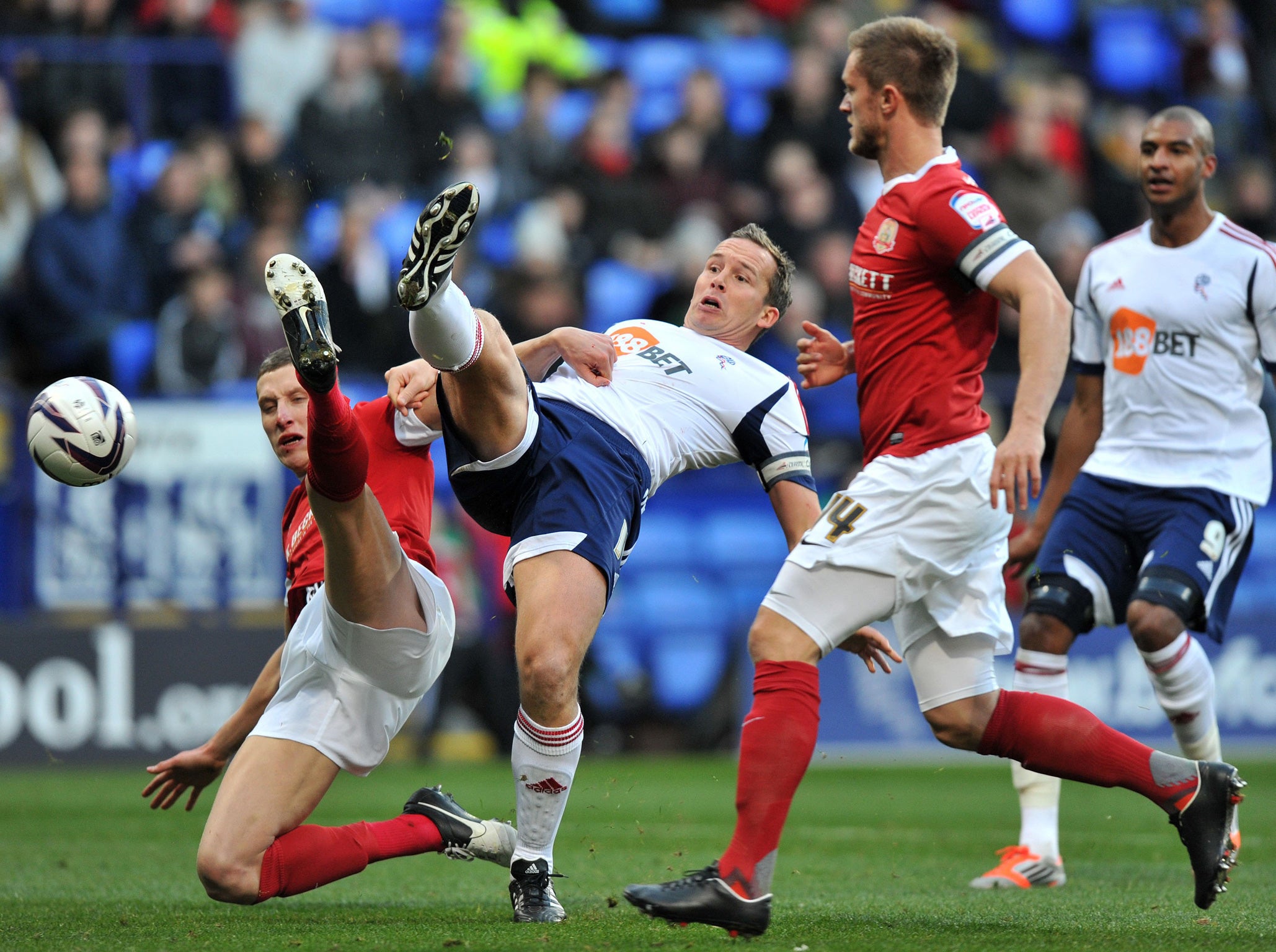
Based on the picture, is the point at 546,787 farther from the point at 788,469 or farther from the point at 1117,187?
the point at 1117,187

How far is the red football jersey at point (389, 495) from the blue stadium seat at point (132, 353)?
6687 mm

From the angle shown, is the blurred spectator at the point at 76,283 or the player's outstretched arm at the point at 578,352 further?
the blurred spectator at the point at 76,283

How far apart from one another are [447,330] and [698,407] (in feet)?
3.70

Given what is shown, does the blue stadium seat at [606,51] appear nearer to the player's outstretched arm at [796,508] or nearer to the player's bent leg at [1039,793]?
the player's bent leg at [1039,793]

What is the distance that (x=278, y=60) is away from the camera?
13.1 metres

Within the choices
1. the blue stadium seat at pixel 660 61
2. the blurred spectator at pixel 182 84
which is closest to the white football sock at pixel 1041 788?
the blurred spectator at pixel 182 84

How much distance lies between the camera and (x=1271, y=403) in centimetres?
639

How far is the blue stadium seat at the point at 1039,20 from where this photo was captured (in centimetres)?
1619

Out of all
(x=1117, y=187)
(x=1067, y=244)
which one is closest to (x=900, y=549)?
(x=1067, y=244)

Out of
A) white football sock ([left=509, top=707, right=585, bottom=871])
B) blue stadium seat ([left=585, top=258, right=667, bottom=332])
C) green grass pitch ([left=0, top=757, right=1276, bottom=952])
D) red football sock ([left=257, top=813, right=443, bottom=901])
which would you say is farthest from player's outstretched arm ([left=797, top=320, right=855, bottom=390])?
blue stadium seat ([left=585, top=258, right=667, bottom=332])

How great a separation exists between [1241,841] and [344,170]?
7765 millimetres

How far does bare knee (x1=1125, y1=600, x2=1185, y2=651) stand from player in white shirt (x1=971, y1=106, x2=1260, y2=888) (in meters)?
0.06

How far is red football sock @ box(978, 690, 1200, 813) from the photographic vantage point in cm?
446

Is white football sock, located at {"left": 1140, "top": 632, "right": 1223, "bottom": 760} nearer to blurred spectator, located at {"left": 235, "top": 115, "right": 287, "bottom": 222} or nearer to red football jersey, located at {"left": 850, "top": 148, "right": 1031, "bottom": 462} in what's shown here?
red football jersey, located at {"left": 850, "top": 148, "right": 1031, "bottom": 462}
